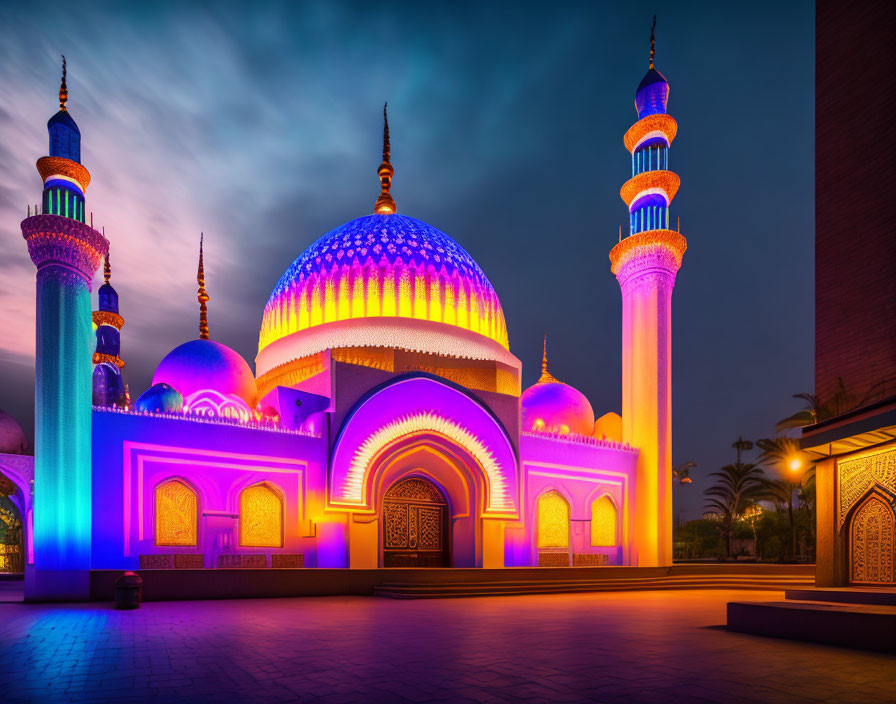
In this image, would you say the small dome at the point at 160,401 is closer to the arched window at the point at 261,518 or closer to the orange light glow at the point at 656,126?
the arched window at the point at 261,518

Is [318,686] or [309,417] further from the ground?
[309,417]

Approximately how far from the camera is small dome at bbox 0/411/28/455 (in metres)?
15.5

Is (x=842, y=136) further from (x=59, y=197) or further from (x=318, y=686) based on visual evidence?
(x=59, y=197)

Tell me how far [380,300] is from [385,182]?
22.0ft

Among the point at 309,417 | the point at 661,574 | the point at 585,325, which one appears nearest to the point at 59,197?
the point at 309,417

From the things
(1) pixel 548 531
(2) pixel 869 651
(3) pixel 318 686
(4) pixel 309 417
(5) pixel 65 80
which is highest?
(5) pixel 65 80

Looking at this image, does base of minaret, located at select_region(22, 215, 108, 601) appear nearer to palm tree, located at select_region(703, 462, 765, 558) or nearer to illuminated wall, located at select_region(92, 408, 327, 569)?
illuminated wall, located at select_region(92, 408, 327, 569)

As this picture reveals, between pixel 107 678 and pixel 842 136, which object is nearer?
pixel 107 678

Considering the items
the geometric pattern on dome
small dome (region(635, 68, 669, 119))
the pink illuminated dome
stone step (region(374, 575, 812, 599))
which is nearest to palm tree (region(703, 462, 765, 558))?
the pink illuminated dome

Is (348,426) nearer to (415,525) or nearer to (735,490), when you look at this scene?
(415,525)

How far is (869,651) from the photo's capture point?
5828mm

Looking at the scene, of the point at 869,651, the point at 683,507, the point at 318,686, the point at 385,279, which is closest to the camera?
the point at 318,686

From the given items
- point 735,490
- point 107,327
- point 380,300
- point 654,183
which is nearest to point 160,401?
point 380,300

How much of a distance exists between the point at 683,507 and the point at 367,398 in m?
31.6
